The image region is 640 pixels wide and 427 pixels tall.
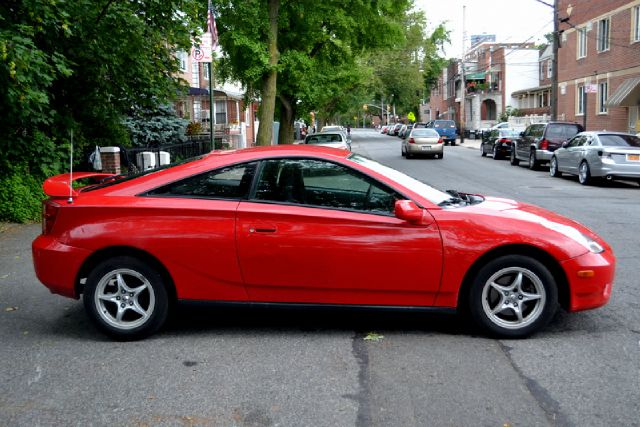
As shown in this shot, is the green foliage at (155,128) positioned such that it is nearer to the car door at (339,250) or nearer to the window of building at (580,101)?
the car door at (339,250)

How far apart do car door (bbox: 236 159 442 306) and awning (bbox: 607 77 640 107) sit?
27.7 m

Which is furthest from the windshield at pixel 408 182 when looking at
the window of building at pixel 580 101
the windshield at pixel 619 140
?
the window of building at pixel 580 101

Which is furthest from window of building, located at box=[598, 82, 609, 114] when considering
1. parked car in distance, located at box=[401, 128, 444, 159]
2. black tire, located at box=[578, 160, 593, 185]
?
black tire, located at box=[578, 160, 593, 185]

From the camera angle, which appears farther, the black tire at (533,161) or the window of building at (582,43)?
the window of building at (582,43)

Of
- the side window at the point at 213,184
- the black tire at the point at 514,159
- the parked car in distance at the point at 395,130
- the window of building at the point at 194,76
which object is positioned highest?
the window of building at the point at 194,76

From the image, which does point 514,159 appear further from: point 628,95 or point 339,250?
point 339,250

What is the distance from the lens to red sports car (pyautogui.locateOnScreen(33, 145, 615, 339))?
16.0ft

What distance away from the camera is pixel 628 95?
29062 mm

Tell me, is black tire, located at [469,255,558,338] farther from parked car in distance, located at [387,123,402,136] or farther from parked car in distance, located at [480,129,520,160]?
parked car in distance, located at [387,123,402,136]

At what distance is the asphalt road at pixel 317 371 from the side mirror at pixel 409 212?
0.93m

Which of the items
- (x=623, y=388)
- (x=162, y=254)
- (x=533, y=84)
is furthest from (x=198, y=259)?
(x=533, y=84)

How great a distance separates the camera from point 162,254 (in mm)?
5020

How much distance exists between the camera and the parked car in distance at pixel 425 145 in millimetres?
30312

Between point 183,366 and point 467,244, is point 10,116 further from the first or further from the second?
point 467,244
